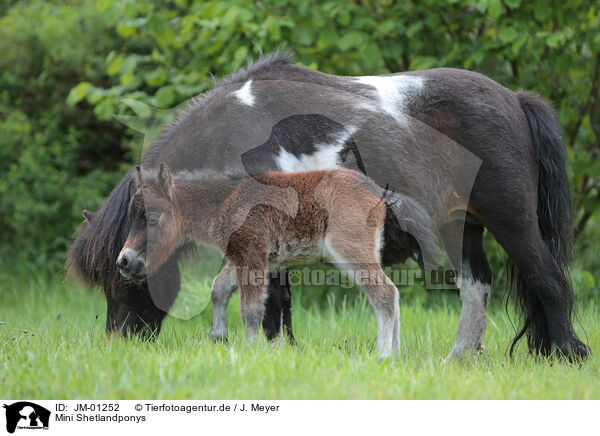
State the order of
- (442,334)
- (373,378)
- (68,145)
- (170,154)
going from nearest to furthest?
(373,378), (170,154), (442,334), (68,145)

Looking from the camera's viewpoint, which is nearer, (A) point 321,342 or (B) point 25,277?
(A) point 321,342

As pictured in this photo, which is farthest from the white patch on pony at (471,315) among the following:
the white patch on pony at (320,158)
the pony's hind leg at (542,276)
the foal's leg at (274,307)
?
the white patch on pony at (320,158)

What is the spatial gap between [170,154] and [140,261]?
78 cm

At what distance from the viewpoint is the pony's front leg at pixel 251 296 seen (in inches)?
168

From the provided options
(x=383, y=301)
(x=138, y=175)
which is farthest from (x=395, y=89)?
(x=138, y=175)

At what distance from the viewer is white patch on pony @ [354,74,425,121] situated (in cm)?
489

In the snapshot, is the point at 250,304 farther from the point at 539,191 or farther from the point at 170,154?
the point at 539,191

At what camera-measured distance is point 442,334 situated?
5.93 metres

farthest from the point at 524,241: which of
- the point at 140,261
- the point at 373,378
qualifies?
the point at 140,261
